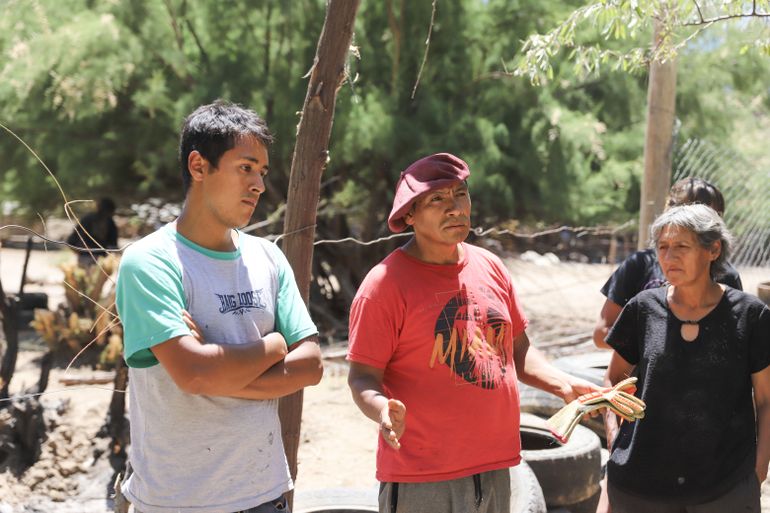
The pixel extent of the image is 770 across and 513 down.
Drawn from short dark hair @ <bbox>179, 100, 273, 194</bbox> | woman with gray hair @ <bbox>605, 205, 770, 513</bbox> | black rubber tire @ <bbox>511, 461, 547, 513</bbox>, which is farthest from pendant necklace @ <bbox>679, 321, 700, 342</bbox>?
short dark hair @ <bbox>179, 100, 273, 194</bbox>

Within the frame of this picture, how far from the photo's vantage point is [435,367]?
2.58m

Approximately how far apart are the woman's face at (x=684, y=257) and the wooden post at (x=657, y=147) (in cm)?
353

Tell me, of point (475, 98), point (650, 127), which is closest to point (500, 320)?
point (650, 127)

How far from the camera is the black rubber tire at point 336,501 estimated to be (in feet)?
13.0

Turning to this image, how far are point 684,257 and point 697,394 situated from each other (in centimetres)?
47

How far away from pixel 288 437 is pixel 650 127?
438 cm

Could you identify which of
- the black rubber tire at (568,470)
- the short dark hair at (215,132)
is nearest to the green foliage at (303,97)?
the black rubber tire at (568,470)

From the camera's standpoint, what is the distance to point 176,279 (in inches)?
86.0

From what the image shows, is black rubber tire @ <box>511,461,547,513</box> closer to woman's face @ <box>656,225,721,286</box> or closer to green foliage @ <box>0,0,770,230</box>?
woman's face @ <box>656,225,721,286</box>

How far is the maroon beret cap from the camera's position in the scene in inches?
104

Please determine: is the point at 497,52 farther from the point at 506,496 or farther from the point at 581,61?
the point at 506,496

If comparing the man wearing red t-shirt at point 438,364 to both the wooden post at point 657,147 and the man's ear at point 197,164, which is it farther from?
the wooden post at point 657,147

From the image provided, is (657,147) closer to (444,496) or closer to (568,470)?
(568,470)

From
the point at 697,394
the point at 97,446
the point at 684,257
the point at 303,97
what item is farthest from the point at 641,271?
the point at 303,97
